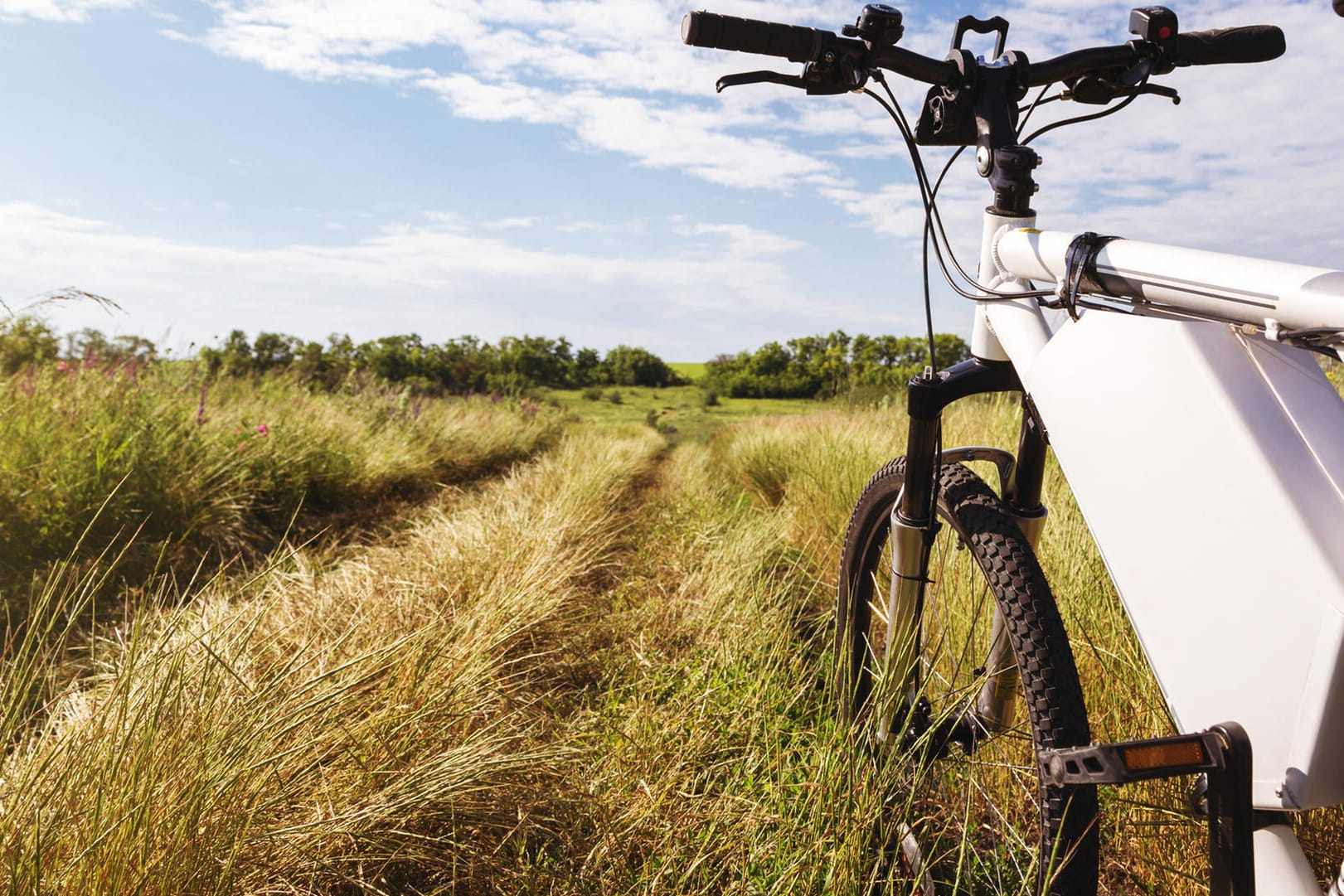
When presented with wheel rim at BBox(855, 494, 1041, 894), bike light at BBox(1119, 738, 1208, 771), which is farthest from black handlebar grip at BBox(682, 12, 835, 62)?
bike light at BBox(1119, 738, 1208, 771)

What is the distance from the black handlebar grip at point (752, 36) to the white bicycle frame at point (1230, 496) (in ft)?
2.07

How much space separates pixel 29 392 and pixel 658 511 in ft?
13.0

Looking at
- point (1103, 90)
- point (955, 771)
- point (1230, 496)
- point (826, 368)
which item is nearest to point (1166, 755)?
point (1230, 496)

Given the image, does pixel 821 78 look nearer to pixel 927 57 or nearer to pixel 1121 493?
pixel 927 57

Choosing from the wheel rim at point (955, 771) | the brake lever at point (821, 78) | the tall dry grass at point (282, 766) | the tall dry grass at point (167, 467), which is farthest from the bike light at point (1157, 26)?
the tall dry grass at point (167, 467)

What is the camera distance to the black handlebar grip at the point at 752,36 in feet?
4.08

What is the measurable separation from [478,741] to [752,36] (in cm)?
157

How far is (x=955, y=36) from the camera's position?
1435mm

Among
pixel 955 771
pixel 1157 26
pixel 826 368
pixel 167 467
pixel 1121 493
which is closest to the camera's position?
pixel 1121 493

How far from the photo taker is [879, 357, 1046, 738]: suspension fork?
149 cm

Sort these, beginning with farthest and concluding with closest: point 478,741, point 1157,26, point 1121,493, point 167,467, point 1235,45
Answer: point 167,467 < point 478,741 < point 1235,45 < point 1157,26 < point 1121,493

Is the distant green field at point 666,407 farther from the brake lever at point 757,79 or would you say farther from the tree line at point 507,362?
the brake lever at point 757,79

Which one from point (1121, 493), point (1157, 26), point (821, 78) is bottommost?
point (1121, 493)

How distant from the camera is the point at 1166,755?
0.81 m
